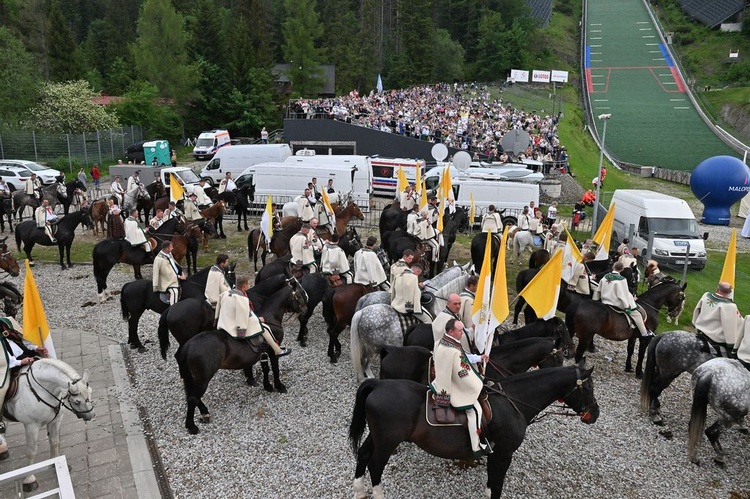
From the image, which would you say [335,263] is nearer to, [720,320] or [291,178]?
[720,320]

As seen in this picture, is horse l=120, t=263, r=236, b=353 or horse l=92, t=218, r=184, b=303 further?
horse l=92, t=218, r=184, b=303

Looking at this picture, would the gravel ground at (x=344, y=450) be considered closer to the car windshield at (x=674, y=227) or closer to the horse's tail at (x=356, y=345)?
the horse's tail at (x=356, y=345)

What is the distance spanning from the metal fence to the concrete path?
1217 inches

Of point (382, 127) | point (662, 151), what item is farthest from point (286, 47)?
point (662, 151)

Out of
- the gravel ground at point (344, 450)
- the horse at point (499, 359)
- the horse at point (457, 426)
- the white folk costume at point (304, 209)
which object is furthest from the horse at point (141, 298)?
the white folk costume at point (304, 209)

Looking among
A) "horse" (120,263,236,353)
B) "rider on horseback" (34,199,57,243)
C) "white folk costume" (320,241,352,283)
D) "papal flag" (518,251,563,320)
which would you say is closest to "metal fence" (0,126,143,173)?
"rider on horseback" (34,199,57,243)

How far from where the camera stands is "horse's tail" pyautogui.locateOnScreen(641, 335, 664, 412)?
9.56 meters

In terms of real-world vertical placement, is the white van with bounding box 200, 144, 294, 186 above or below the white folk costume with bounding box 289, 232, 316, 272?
above

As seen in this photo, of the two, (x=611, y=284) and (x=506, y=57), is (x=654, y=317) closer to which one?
(x=611, y=284)

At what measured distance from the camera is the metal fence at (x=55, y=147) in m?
35.6

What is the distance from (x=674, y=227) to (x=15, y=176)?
33.4 m

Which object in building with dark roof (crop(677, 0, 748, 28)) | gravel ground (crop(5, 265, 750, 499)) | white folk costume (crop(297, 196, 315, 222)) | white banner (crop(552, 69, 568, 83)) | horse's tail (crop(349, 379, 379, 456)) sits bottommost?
gravel ground (crop(5, 265, 750, 499))

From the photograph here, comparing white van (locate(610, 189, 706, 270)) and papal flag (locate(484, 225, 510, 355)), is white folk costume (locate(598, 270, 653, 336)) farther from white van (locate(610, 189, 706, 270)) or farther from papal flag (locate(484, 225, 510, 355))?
white van (locate(610, 189, 706, 270))

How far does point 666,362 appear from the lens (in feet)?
31.0
